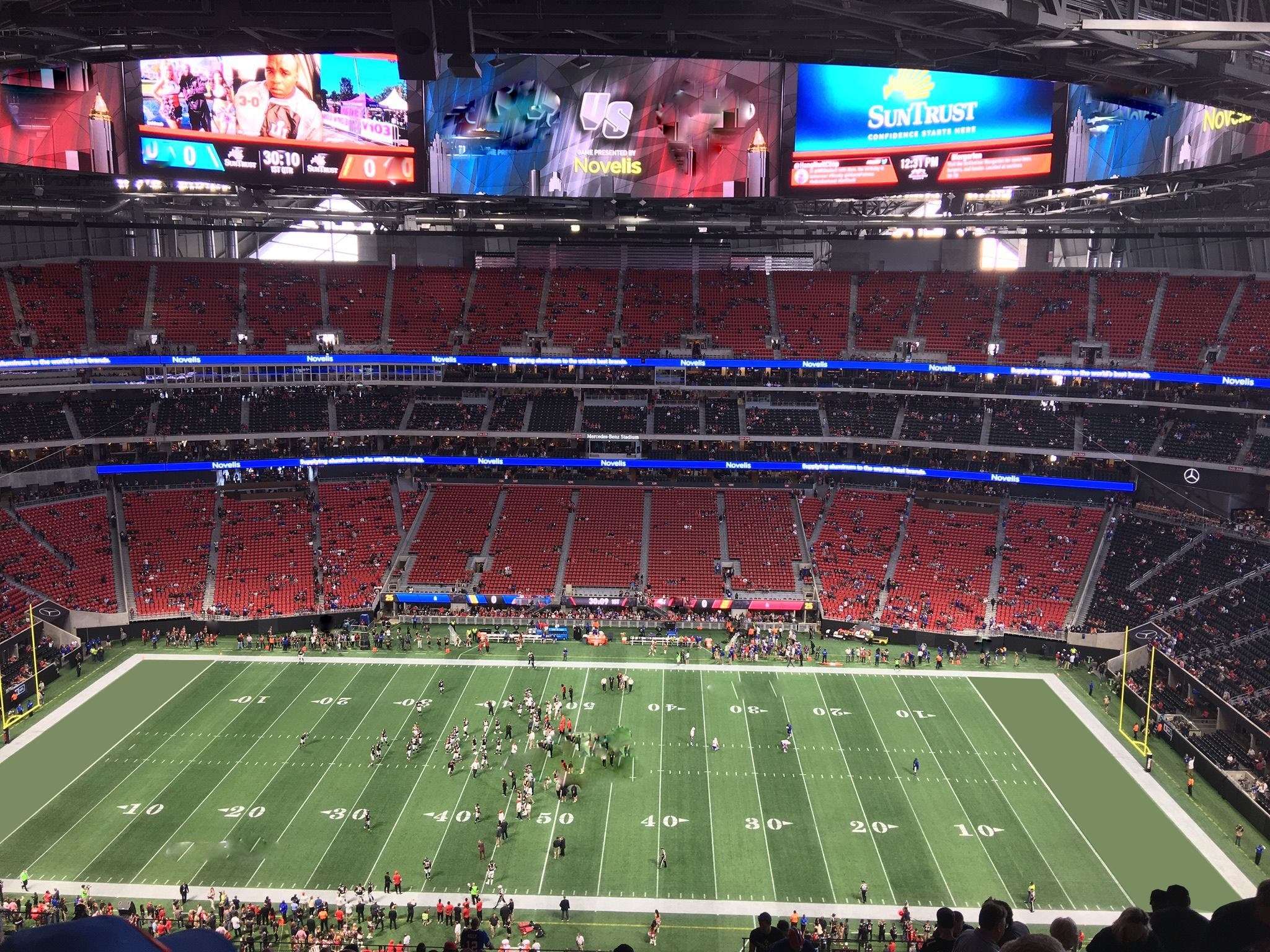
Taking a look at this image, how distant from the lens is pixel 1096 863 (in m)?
27.0

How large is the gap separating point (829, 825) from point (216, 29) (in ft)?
88.1

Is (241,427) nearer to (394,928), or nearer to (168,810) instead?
(168,810)

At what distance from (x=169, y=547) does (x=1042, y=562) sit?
4431cm

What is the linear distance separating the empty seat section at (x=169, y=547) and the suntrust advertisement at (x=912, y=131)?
116 ft

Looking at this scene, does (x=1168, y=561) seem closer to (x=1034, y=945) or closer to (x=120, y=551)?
(x=1034, y=945)

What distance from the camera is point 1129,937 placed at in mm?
5457

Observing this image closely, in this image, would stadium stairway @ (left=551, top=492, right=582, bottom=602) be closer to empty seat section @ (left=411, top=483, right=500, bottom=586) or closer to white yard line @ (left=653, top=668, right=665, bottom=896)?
empty seat section @ (left=411, top=483, right=500, bottom=586)

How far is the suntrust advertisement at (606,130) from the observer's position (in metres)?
46.1

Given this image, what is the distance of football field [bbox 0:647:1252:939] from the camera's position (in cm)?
2608

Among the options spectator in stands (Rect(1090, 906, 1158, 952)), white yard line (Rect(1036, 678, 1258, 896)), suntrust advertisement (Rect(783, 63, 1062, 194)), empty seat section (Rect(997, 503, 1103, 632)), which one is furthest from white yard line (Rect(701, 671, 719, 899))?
suntrust advertisement (Rect(783, 63, 1062, 194))

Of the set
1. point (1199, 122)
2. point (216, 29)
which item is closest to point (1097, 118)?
point (1199, 122)

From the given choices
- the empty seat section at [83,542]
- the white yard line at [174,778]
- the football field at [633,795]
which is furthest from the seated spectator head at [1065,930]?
the empty seat section at [83,542]

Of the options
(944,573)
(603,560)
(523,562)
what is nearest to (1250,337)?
(944,573)

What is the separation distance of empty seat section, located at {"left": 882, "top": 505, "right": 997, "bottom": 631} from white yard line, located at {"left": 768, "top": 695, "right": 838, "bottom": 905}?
10460mm
